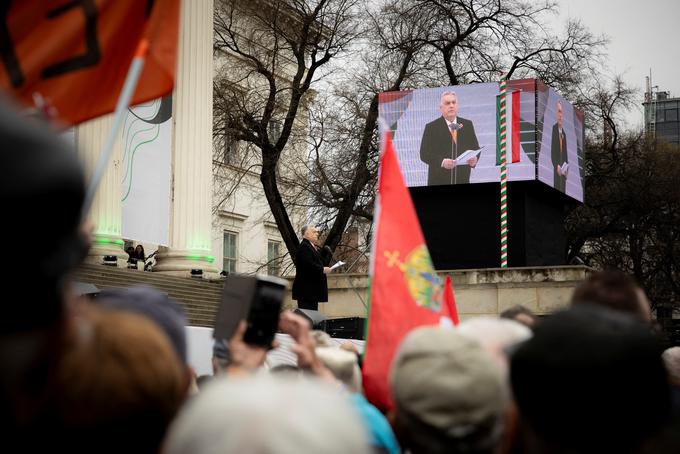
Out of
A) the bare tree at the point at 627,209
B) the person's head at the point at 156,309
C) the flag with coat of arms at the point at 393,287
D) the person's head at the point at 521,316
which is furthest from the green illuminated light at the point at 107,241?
the person's head at the point at 156,309

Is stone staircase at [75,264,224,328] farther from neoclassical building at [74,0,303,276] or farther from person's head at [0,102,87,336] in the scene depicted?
person's head at [0,102,87,336]

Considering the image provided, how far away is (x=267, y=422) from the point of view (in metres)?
1.51

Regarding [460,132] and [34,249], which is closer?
[34,249]

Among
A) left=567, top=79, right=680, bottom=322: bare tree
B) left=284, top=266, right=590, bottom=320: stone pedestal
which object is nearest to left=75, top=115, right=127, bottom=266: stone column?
left=284, top=266, right=590, bottom=320: stone pedestal

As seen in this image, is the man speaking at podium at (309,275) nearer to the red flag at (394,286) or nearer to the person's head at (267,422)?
the red flag at (394,286)

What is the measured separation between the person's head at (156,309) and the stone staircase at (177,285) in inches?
563

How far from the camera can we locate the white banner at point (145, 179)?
1983 cm

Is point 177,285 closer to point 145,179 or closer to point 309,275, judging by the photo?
point 145,179

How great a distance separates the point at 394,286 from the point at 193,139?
19.4 meters

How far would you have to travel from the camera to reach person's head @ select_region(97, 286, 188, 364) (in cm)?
253

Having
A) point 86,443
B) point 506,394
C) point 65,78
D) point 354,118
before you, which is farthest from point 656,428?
point 354,118

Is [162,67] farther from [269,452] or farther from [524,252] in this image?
[524,252]

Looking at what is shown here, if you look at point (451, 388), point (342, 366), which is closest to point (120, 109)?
point (342, 366)

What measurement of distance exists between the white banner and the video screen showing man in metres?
7.91
